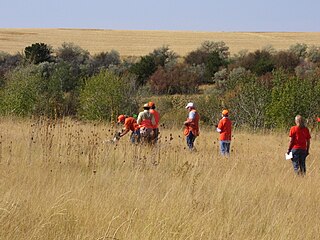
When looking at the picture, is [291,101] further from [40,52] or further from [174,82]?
[40,52]

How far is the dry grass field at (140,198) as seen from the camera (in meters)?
4.47

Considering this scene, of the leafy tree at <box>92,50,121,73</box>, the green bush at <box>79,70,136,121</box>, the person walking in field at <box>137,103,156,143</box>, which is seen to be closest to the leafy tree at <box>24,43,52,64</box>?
the leafy tree at <box>92,50,121,73</box>

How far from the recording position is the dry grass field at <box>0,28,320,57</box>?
69425 mm

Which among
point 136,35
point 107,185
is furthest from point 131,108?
point 136,35

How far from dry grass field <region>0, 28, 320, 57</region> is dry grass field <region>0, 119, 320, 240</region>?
56484mm

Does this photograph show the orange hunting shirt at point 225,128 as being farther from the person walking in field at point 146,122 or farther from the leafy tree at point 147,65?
the leafy tree at point 147,65

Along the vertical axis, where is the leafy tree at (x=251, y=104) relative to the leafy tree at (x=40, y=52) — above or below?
below

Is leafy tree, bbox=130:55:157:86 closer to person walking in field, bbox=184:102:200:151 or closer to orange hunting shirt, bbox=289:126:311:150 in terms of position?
person walking in field, bbox=184:102:200:151

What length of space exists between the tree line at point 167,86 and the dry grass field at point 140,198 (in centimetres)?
239

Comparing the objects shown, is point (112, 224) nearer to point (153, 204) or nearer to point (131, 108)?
point (153, 204)

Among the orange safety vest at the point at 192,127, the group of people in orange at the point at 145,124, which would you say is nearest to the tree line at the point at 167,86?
the group of people in orange at the point at 145,124

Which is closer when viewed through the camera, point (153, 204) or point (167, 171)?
point (153, 204)

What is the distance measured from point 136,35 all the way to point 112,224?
286ft

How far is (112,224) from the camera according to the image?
15.0ft
